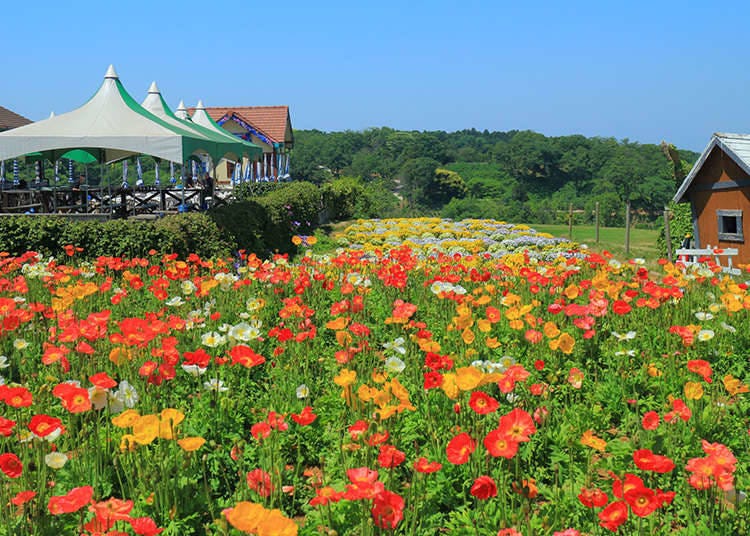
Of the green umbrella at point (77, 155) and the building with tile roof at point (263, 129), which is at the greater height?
the building with tile roof at point (263, 129)

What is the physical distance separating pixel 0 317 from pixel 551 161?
94.1 metres

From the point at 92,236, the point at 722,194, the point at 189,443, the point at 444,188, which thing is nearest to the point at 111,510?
the point at 189,443

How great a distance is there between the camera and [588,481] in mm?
3449

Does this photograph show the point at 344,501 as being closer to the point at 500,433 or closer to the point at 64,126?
the point at 500,433

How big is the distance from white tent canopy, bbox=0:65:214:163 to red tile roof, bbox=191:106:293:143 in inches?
1078

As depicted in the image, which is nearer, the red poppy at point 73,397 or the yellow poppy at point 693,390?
the red poppy at point 73,397

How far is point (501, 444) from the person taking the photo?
2740mm

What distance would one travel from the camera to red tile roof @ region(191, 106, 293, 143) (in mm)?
43094

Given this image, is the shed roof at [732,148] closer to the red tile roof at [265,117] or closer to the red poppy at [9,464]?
the red poppy at [9,464]

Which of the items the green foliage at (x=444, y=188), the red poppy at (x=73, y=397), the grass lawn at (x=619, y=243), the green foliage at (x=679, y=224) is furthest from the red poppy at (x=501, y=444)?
the green foliage at (x=444, y=188)

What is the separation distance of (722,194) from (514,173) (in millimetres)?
78997

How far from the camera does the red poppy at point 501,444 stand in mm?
2696

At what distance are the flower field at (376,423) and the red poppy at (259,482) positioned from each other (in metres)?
0.01

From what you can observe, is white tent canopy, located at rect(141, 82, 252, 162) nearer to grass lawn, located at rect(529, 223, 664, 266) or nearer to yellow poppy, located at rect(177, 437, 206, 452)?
grass lawn, located at rect(529, 223, 664, 266)
